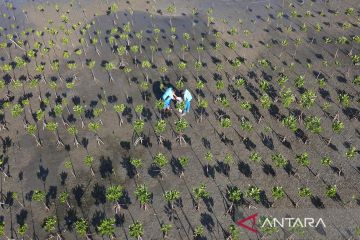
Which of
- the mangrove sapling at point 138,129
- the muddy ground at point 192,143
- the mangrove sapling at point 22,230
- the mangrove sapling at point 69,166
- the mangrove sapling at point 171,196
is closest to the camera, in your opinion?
the mangrove sapling at point 22,230

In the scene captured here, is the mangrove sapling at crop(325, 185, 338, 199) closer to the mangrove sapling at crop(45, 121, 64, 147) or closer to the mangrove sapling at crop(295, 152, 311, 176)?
the mangrove sapling at crop(295, 152, 311, 176)

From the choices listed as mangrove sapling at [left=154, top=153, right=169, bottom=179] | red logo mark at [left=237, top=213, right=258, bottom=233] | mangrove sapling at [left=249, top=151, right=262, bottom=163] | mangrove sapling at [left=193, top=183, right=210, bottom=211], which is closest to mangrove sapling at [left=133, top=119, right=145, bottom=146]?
mangrove sapling at [left=154, top=153, right=169, bottom=179]

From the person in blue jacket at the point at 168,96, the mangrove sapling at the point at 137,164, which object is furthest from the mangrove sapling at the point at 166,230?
the person in blue jacket at the point at 168,96

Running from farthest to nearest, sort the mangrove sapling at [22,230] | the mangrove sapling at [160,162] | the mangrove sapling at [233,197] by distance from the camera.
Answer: the mangrove sapling at [160,162] < the mangrove sapling at [233,197] < the mangrove sapling at [22,230]

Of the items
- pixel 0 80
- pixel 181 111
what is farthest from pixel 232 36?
pixel 0 80

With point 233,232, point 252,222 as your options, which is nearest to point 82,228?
point 233,232

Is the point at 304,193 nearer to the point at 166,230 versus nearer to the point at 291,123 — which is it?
the point at 291,123

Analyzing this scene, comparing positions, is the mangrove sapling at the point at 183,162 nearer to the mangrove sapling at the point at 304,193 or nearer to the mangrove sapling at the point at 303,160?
the mangrove sapling at the point at 304,193

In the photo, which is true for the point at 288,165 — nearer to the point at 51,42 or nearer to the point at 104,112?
the point at 104,112
